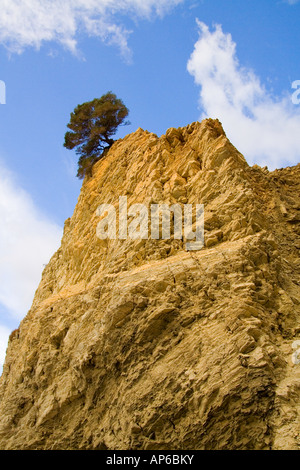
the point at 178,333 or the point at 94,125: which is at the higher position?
the point at 94,125

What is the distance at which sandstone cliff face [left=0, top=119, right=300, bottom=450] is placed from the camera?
274 inches

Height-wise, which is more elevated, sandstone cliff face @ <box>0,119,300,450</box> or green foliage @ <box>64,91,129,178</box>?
green foliage @ <box>64,91,129,178</box>

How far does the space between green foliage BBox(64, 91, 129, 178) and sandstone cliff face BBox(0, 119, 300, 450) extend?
5971 mm

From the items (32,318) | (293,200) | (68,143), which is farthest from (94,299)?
(68,143)

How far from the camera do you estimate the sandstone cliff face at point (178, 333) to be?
6.95 m

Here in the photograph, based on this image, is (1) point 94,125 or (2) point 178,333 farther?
(1) point 94,125

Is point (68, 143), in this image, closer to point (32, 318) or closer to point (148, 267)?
point (32, 318)

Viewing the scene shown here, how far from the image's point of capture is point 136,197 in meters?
13.4

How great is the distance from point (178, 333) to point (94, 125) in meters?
14.3

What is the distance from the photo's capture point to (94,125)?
20.0 meters

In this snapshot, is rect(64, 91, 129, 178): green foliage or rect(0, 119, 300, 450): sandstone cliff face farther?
rect(64, 91, 129, 178): green foliage
